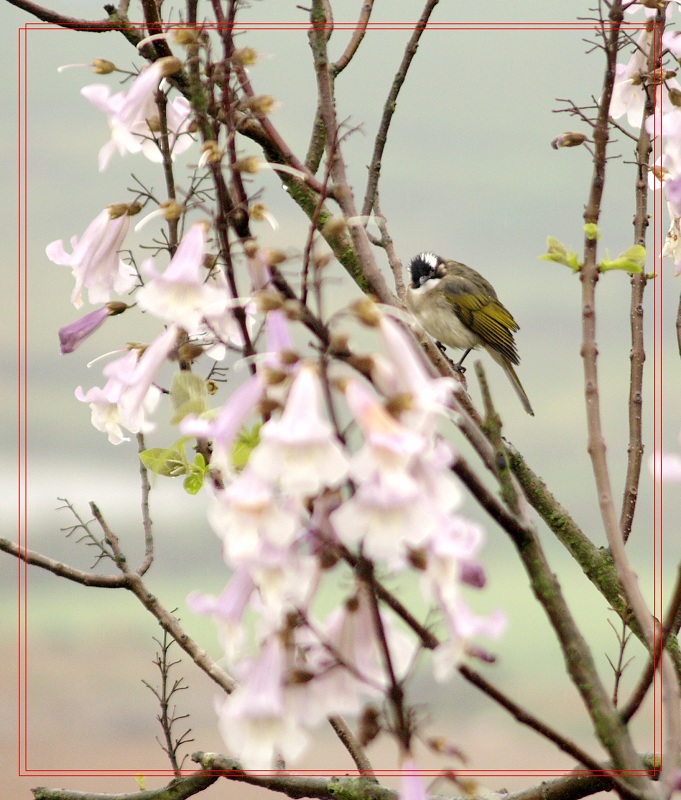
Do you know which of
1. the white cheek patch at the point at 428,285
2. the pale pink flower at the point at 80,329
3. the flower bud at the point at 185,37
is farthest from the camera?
the white cheek patch at the point at 428,285

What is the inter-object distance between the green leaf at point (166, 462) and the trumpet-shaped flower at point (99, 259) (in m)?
0.25

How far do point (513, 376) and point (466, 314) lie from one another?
27cm

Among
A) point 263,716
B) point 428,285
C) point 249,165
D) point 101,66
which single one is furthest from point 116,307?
point 428,285

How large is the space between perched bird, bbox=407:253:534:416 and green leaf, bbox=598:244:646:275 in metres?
2.15

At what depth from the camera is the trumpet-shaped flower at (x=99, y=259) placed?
143 centimetres

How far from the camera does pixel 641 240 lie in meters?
2.02

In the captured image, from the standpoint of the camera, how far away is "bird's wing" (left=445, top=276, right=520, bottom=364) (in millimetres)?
3578

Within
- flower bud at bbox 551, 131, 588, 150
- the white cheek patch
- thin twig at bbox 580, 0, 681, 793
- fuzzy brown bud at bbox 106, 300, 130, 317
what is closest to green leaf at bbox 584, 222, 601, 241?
thin twig at bbox 580, 0, 681, 793

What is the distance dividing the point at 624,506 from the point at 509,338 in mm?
1683

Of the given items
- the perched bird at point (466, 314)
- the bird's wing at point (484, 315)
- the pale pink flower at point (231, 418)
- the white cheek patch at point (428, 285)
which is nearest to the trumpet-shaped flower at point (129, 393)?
the pale pink flower at point (231, 418)

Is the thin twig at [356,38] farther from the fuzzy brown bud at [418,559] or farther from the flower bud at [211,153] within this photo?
the fuzzy brown bud at [418,559]

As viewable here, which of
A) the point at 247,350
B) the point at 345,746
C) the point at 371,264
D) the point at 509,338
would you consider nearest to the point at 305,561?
the point at 247,350

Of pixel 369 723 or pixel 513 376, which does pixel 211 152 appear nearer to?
pixel 369 723

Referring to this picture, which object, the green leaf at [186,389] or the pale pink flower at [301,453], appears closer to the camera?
the pale pink flower at [301,453]
